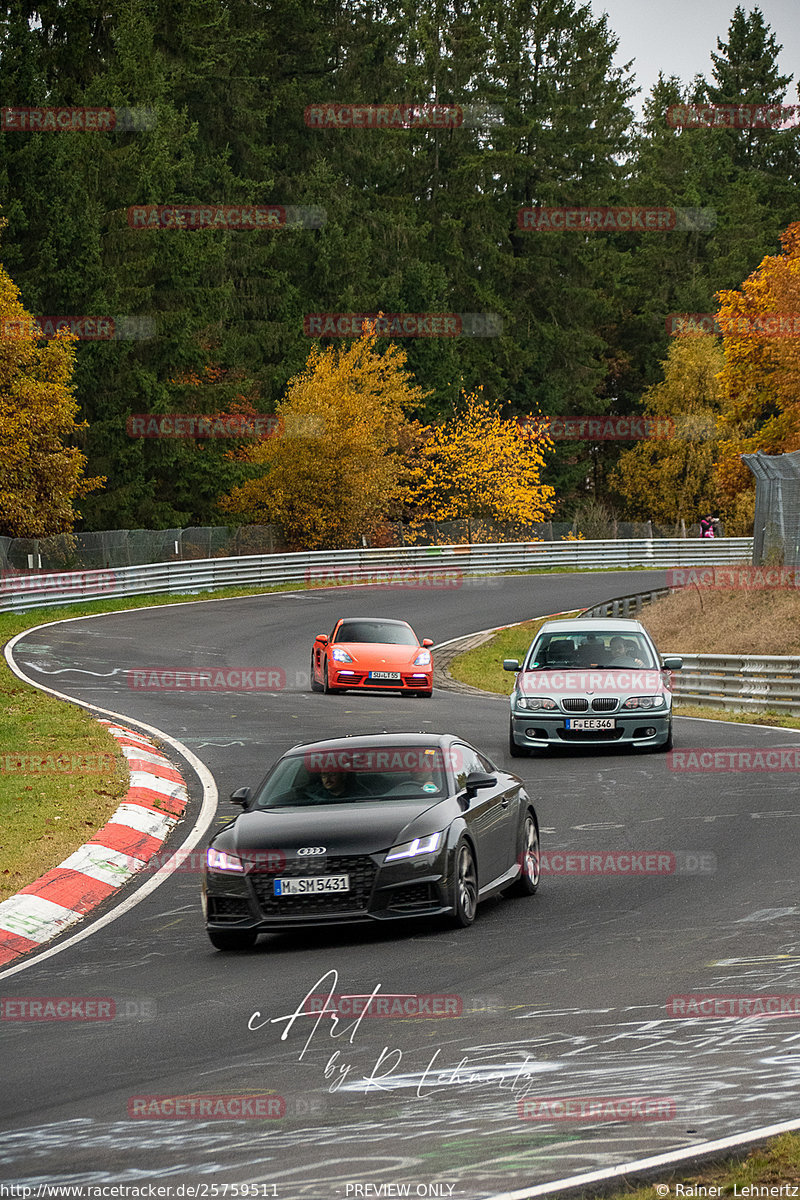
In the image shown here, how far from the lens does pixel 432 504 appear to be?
246 feet

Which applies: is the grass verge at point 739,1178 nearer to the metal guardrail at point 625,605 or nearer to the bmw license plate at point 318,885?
the bmw license plate at point 318,885

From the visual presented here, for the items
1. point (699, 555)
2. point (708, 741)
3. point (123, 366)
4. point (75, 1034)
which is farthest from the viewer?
point (699, 555)

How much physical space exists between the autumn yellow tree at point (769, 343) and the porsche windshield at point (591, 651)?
113 ft

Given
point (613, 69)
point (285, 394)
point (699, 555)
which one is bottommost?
point (699, 555)

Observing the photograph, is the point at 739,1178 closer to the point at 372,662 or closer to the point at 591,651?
the point at 591,651

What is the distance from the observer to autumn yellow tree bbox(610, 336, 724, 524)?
84.6m

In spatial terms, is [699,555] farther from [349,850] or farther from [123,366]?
[349,850]

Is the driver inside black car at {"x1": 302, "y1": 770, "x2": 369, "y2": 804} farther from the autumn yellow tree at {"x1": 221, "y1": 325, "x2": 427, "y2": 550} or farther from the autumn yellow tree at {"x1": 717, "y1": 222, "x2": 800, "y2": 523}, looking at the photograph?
the autumn yellow tree at {"x1": 221, "y1": 325, "x2": 427, "y2": 550}

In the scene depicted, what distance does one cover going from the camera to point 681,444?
8519 cm

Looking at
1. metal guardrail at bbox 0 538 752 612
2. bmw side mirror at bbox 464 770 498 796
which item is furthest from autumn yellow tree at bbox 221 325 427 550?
bmw side mirror at bbox 464 770 498 796

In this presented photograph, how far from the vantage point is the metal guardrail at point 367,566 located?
1670 inches

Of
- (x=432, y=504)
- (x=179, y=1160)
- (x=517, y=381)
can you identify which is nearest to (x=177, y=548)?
(x=432, y=504)

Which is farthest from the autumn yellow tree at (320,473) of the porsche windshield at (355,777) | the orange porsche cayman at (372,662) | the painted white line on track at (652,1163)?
the painted white line on track at (652,1163)

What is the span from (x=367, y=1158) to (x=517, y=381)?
8135 cm
